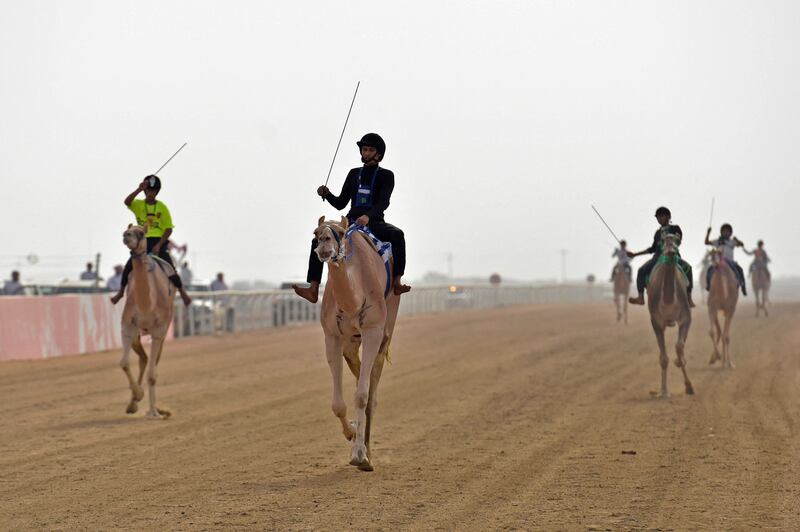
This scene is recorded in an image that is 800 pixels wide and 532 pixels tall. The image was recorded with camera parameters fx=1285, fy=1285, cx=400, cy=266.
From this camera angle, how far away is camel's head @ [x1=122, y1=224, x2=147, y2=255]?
17.4m

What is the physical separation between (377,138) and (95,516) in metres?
5.16

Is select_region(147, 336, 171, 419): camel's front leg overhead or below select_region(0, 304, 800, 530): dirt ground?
overhead

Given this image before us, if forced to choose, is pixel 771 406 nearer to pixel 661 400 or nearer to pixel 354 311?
pixel 661 400

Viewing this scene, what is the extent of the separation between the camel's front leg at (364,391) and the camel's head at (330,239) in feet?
3.55

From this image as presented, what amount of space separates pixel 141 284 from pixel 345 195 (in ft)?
17.8

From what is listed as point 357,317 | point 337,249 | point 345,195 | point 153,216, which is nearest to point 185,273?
point 153,216

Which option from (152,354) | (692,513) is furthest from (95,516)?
(152,354)

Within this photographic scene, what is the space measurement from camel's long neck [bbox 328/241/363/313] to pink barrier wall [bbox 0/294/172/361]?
16.8 m

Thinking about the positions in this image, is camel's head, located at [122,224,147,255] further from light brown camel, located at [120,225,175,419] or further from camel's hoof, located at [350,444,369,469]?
camel's hoof, located at [350,444,369,469]

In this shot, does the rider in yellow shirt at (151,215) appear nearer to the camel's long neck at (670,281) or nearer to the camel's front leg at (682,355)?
the camel's long neck at (670,281)

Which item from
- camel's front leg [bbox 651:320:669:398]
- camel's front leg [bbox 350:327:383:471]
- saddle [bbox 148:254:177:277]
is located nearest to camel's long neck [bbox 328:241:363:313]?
camel's front leg [bbox 350:327:383:471]

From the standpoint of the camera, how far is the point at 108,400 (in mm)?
20562

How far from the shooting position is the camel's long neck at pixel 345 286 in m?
12.2

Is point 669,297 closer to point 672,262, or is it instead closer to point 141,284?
point 672,262
